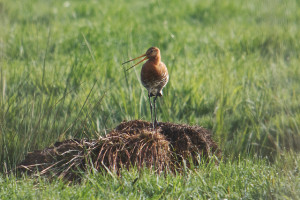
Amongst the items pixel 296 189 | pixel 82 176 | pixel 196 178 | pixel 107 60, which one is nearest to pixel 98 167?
pixel 82 176

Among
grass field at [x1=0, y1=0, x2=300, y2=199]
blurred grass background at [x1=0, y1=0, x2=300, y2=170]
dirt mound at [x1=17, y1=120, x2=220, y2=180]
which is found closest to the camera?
grass field at [x1=0, y1=0, x2=300, y2=199]

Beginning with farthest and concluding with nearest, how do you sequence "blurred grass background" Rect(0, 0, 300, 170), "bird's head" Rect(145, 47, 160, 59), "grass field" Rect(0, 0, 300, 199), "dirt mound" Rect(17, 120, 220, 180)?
"blurred grass background" Rect(0, 0, 300, 170)
"bird's head" Rect(145, 47, 160, 59)
"dirt mound" Rect(17, 120, 220, 180)
"grass field" Rect(0, 0, 300, 199)

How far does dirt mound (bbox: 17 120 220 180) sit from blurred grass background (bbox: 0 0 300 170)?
297 millimetres

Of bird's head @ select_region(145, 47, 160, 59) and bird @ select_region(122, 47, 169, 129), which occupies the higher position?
bird's head @ select_region(145, 47, 160, 59)

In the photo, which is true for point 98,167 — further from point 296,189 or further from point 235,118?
point 235,118

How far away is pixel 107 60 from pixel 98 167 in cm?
317

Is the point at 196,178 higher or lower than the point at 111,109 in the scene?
lower

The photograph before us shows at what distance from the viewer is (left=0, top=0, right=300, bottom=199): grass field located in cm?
395

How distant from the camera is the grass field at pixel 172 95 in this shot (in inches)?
155

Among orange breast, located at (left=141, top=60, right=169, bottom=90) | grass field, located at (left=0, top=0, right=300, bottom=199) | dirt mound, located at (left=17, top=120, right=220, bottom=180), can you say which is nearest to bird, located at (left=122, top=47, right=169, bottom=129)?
orange breast, located at (left=141, top=60, right=169, bottom=90)

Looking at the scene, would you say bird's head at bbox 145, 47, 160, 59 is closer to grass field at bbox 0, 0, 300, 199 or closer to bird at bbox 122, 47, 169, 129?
bird at bbox 122, 47, 169, 129

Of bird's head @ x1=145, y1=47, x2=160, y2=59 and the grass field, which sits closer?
the grass field

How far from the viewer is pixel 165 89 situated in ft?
17.9

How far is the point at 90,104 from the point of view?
4957 mm
